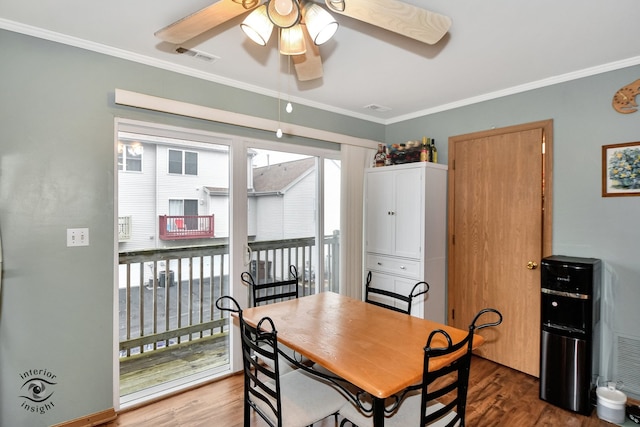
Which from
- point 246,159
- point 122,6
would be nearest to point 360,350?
point 246,159

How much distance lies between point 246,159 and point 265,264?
105cm

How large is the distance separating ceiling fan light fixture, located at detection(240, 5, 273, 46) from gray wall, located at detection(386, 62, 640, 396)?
2.46 m

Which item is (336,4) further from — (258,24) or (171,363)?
(171,363)

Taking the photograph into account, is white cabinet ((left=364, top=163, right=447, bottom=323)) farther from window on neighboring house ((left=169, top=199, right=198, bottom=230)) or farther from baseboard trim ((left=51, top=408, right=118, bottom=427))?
baseboard trim ((left=51, top=408, right=118, bottom=427))

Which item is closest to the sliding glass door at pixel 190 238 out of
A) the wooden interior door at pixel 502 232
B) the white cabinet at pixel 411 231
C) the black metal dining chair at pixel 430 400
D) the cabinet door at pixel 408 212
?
the white cabinet at pixel 411 231

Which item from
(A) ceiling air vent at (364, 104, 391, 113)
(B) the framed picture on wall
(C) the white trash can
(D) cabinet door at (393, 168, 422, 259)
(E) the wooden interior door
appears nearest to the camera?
(C) the white trash can

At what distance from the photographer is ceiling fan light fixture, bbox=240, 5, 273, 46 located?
1.50m

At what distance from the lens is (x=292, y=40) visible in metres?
1.69

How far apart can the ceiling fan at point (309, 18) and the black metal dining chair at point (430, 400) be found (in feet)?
4.22

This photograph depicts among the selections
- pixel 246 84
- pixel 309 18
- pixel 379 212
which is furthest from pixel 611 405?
pixel 246 84

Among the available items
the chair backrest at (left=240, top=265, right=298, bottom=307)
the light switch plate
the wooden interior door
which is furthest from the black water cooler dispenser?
the light switch plate

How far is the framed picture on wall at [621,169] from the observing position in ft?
7.83

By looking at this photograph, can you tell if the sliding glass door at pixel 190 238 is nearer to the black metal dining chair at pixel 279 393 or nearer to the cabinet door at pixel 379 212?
the cabinet door at pixel 379 212

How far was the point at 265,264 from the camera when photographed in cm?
331
